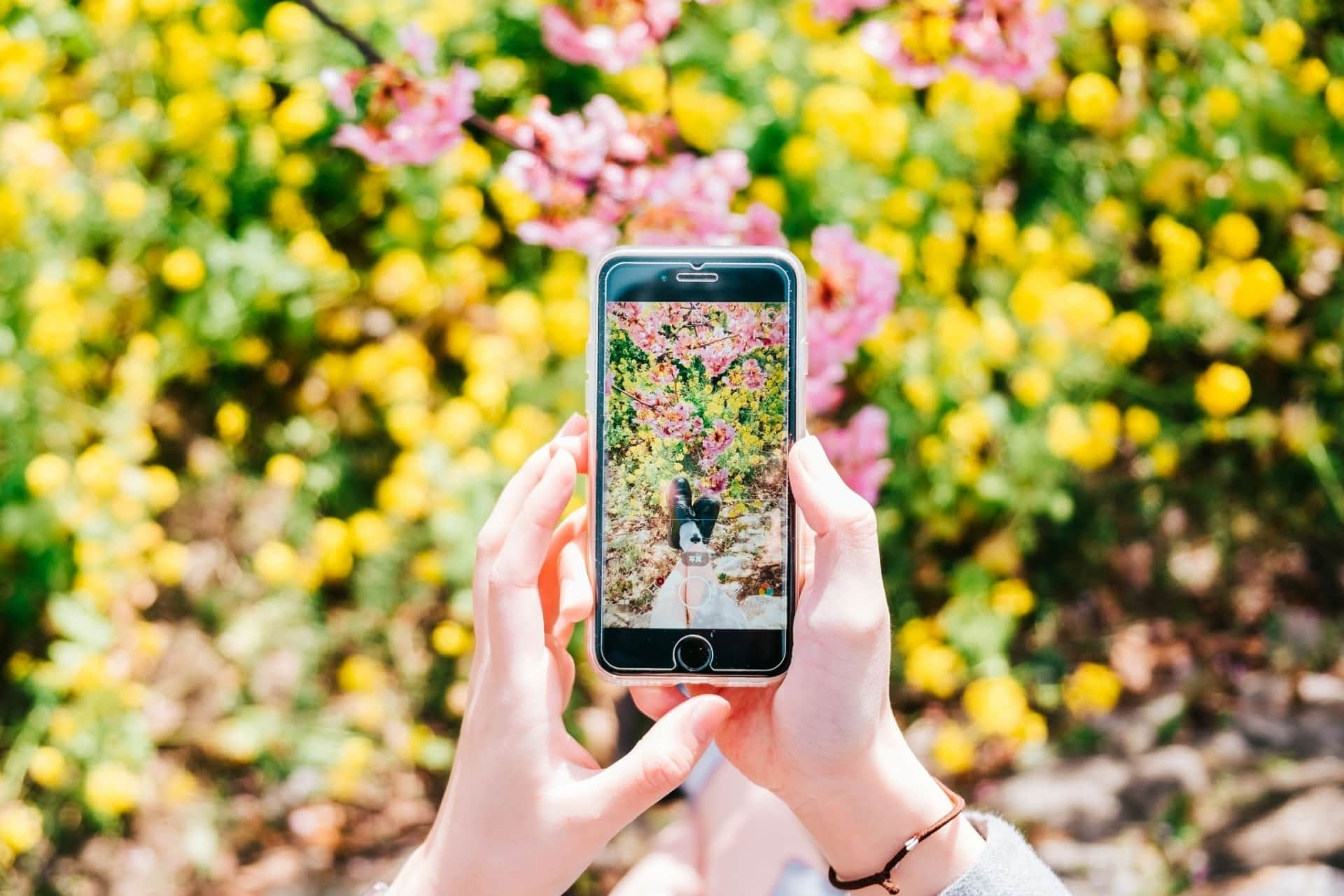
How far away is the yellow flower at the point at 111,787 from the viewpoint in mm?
1977

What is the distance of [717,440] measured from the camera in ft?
4.44

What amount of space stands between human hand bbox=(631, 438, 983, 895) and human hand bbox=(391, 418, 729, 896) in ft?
0.42

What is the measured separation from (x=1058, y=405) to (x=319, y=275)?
1.65 m

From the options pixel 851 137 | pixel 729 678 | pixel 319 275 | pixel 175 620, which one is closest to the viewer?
pixel 729 678

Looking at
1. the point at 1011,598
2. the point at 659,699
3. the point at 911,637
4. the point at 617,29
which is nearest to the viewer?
the point at 659,699

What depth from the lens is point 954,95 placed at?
225cm

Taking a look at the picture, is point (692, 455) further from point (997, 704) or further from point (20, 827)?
point (20, 827)

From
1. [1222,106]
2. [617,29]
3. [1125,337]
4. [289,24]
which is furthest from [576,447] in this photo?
[1222,106]

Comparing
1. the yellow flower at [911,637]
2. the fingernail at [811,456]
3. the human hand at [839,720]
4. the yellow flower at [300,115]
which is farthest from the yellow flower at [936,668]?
the yellow flower at [300,115]

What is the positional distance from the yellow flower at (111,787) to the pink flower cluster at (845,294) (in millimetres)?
1580

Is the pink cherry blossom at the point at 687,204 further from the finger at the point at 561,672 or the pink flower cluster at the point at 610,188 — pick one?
the finger at the point at 561,672

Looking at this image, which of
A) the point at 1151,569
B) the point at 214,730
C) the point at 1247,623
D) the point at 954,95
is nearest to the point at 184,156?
the point at 214,730

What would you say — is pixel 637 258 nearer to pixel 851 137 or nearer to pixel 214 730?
pixel 851 137

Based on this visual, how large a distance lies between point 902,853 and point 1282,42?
6.29 ft
